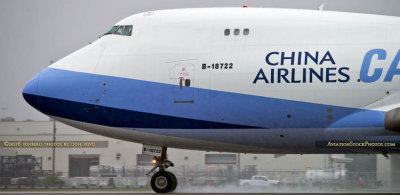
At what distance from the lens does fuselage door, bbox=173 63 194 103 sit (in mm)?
19750

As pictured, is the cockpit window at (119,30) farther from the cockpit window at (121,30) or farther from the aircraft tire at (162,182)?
the aircraft tire at (162,182)

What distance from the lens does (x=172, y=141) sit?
20.5 meters

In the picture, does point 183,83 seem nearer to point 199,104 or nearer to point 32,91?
point 199,104

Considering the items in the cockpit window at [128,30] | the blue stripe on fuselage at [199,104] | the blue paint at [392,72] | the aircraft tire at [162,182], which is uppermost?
the cockpit window at [128,30]

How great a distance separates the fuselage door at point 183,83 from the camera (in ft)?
64.8

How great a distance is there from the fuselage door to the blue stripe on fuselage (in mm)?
141

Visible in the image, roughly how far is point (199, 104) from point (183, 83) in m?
0.86

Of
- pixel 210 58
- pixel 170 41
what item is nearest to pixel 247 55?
pixel 210 58

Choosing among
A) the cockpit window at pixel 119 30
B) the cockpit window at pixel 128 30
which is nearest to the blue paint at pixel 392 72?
the cockpit window at pixel 128 30

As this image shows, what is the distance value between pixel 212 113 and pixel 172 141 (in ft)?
6.08

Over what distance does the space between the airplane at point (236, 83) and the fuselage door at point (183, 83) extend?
3 cm
